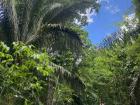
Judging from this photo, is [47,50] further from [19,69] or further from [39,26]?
[19,69]

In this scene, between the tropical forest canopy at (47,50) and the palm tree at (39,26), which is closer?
the tropical forest canopy at (47,50)

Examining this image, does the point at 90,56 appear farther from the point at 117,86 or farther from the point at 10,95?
the point at 10,95

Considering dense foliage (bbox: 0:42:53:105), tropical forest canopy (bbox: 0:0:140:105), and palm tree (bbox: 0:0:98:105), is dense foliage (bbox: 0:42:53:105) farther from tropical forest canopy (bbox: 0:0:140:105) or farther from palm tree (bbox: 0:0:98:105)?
palm tree (bbox: 0:0:98:105)

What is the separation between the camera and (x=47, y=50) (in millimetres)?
20781

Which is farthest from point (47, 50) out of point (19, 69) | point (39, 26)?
point (19, 69)

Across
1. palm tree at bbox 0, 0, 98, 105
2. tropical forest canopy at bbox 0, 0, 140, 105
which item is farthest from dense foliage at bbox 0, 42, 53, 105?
palm tree at bbox 0, 0, 98, 105

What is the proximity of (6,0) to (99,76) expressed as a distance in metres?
14.3

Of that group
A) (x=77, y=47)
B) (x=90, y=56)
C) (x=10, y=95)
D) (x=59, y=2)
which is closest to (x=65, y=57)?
(x=90, y=56)

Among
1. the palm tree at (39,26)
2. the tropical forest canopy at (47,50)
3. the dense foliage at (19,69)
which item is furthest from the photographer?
the palm tree at (39,26)

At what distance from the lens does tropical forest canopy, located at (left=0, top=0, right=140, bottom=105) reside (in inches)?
443

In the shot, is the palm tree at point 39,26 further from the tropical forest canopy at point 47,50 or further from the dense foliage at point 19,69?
the dense foliage at point 19,69

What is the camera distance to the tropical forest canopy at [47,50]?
36.9 ft

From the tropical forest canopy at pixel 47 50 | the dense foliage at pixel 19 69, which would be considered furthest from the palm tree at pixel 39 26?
the dense foliage at pixel 19 69

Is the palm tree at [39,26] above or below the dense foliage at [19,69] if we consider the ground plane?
above
